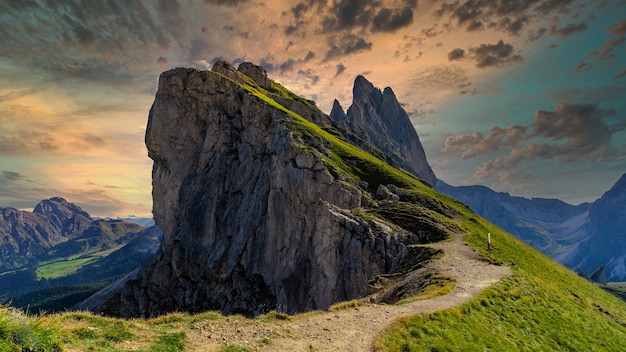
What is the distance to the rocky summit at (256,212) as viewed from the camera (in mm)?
71000

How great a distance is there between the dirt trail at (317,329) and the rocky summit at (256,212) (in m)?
23.7

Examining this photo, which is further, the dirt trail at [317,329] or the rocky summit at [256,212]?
the rocky summit at [256,212]

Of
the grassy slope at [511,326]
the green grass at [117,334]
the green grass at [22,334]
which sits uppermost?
Result: the green grass at [22,334]

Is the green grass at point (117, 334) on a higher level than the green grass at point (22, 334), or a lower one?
lower

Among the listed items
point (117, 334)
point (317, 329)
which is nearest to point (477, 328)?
point (317, 329)

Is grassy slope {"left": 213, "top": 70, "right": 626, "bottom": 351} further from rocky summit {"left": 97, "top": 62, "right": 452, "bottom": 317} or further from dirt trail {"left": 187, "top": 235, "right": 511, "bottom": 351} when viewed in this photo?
rocky summit {"left": 97, "top": 62, "right": 452, "bottom": 317}

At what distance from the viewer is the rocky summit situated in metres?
71.0

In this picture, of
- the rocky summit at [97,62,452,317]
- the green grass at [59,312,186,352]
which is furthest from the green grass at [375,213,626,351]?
the rocky summit at [97,62,452,317]

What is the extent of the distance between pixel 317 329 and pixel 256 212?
283 feet

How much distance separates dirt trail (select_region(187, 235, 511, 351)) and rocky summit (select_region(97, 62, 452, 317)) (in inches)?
932

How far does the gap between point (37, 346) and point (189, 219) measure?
12200 cm

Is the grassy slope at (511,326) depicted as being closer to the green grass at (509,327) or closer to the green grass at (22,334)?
the green grass at (509,327)

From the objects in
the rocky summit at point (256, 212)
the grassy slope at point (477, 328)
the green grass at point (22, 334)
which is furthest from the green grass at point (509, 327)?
the rocky summit at point (256, 212)

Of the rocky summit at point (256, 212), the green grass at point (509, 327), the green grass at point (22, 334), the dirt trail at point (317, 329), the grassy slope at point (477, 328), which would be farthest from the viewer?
the rocky summit at point (256, 212)
